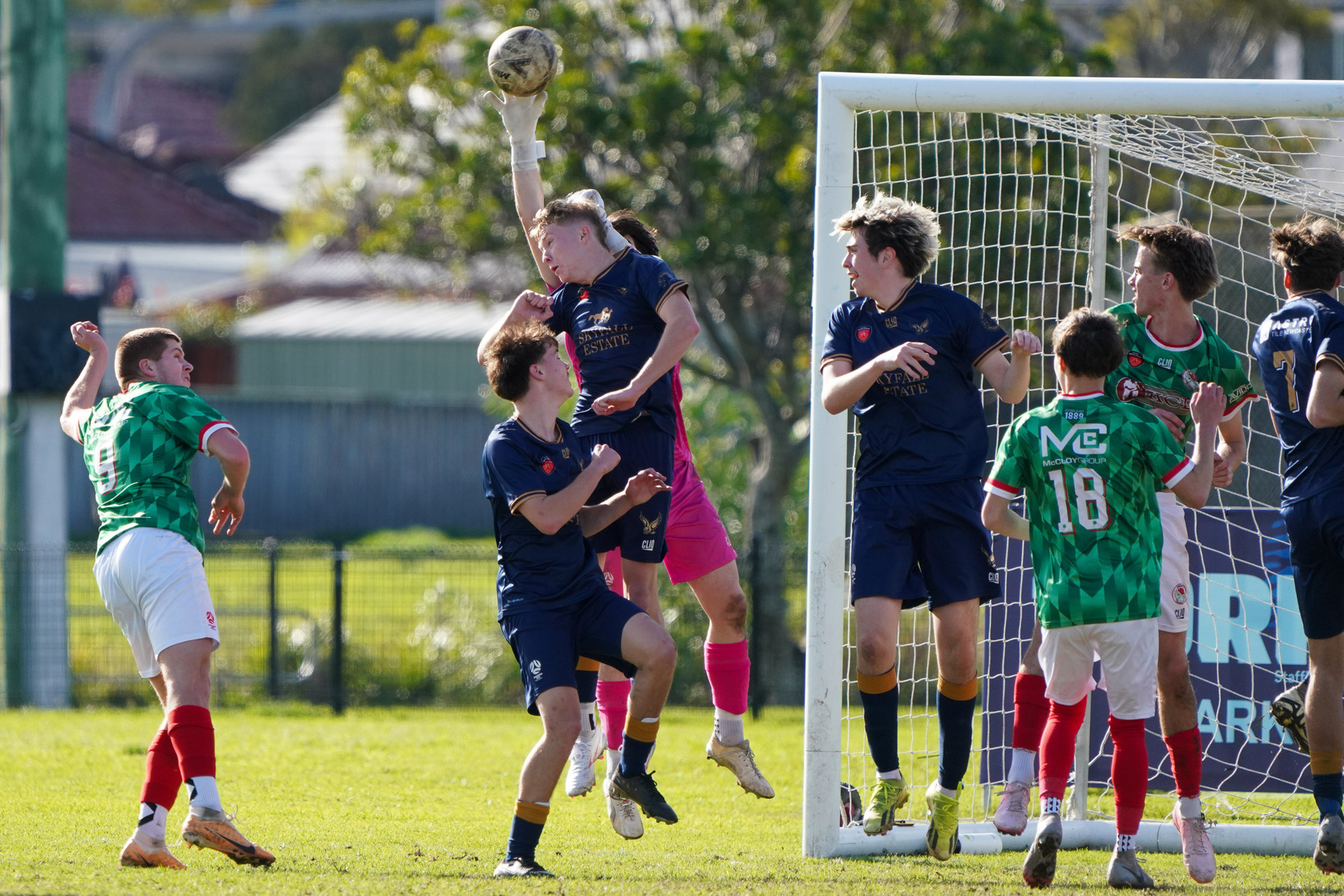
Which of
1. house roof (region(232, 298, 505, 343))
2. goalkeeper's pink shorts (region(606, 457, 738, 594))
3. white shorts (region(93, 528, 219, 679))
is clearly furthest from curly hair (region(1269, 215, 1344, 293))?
house roof (region(232, 298, 505, 343))

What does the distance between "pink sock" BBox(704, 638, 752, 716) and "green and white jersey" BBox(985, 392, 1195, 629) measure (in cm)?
167

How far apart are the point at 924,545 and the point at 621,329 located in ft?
5.07

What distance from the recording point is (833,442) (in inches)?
254

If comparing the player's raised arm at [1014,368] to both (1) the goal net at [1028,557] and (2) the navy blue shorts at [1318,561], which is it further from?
(2) the navy blue shorts at [1318,561]

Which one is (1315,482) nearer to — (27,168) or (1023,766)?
(1023,766)

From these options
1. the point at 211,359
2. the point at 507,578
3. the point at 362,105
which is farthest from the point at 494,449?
the point at 211,359

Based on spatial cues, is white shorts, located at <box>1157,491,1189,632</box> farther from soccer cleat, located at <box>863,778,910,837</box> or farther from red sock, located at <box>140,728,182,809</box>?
red sock, located at <box>140,728,182,809</box>

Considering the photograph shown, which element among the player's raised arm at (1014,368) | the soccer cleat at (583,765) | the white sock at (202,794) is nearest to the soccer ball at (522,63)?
the player's raised arm at (1014,368)

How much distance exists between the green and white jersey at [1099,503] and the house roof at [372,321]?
2766 cm

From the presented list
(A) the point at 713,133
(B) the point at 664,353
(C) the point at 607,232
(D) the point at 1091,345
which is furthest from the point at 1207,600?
(A) the point at 713,133

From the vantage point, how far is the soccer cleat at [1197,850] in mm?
5660

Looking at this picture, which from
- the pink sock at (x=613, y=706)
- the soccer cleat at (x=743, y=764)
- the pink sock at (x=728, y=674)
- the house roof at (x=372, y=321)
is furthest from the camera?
the house roof at (x=372, y=321)

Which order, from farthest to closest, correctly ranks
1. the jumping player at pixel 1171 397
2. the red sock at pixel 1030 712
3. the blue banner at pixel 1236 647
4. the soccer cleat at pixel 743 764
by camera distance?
the blue banner at pixel 1236 647
the soccer cleat at pixel 743 764
the red sock at pixel 1030 712
the jumping player at pixel 1171 397

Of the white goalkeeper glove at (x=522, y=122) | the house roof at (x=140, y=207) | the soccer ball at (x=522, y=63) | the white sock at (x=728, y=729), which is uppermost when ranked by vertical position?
the house roof at (x=140, y=207)
